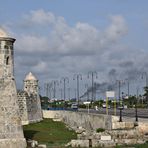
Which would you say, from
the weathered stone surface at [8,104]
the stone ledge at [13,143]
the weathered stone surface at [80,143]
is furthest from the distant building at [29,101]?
the weathered stone surface at [80,143]

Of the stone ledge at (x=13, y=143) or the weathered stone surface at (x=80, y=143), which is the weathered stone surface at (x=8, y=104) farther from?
the weathered stone surface at (x=80, y=143)

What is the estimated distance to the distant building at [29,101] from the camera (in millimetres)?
58469

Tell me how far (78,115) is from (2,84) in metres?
23.5

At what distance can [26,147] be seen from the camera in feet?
104

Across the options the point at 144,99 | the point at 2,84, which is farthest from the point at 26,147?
the point at 144,99

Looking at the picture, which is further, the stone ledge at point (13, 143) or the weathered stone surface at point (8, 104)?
the weathered stone surface at point (8, 104)

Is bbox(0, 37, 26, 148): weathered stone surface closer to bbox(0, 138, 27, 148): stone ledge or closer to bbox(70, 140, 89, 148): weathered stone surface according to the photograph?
bbox(0, 138, 27, 148): stone ledge

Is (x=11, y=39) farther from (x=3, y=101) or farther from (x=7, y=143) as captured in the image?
(x=7, y=143)

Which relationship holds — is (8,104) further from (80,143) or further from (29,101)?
(29,101)

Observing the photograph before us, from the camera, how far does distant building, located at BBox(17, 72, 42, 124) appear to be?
58469mm

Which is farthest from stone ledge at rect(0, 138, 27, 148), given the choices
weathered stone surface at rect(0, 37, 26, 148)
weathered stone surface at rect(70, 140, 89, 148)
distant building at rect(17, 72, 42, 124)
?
distant building at rect(17, 72, 42, 124)

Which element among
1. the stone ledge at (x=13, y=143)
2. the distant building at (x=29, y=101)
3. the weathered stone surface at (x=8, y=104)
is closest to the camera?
the stone ledge at (x=13, y=143)

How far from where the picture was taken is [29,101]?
62594 mm

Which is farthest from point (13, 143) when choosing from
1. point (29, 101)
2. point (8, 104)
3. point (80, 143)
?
point (29, 101)
